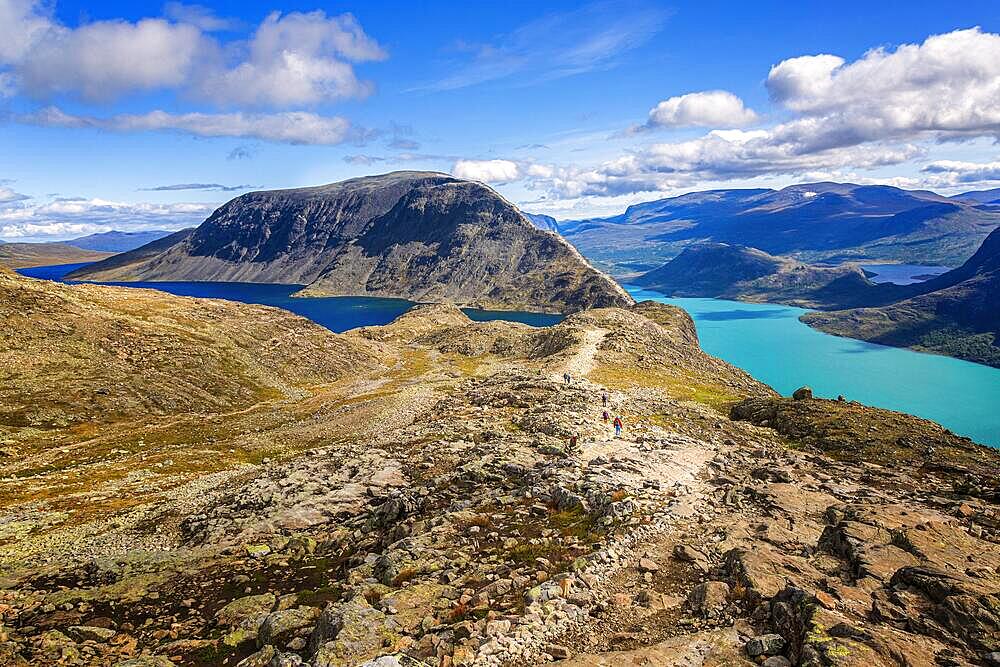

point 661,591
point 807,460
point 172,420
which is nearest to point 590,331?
point 807,460

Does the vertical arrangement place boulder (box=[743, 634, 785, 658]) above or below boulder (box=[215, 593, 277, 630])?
above

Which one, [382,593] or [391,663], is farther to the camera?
[382,593]

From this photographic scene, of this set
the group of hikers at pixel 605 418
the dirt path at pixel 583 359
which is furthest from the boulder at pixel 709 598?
the dirt path at pixel 583 359

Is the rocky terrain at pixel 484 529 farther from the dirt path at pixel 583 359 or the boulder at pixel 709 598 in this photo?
the dirt path at pixel 583 359

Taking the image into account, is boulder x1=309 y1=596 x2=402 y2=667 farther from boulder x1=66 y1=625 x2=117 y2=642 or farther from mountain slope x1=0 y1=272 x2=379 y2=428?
mountain slope x1=0 y1=272 x2=379 y2=428

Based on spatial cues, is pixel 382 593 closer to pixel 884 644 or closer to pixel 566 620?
pixel 566 620

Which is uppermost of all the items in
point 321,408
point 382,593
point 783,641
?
point 783,641

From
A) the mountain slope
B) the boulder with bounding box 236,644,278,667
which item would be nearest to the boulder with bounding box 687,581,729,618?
the boulder with bounding box 236,644,278,667

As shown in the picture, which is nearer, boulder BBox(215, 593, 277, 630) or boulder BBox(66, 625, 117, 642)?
boulder BBox(66, 625, 117, 642)
